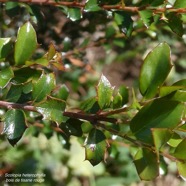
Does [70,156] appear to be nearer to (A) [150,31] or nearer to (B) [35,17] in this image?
(A) [150,31]

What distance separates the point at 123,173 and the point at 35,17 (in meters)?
1.81

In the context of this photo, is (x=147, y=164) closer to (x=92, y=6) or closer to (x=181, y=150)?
(x=181, y=150)

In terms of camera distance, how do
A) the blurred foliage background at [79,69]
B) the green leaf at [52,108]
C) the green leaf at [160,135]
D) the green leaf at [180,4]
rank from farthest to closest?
1. the blurred foliage background at [79,69]
2. the green leaf at [180,4]
3. the green leaf at [52,108]
4. the green leaf at [160,135]

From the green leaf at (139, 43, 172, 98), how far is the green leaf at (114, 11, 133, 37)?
0.21 meters

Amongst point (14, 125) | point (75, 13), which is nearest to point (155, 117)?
point (14, 125)

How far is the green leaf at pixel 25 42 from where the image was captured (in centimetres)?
95

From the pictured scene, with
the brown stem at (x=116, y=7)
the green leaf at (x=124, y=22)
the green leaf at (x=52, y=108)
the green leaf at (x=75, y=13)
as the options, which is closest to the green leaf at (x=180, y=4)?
the brown stem at (x=116, y=7)

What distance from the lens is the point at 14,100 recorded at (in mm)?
958

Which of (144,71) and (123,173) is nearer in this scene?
(144,71)

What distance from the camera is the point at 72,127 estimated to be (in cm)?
98

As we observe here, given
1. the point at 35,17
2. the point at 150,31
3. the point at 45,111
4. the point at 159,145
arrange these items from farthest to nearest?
the point at 150,31 → the point at 35,17 → the point at 45,111 → the point at 159,145

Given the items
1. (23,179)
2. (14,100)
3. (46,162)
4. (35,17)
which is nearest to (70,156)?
(46,162)

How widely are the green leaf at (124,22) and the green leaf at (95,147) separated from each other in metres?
0.29

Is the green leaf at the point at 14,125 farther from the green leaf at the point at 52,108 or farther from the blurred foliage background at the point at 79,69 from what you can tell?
the blurred foliage background at the point at 79,69
